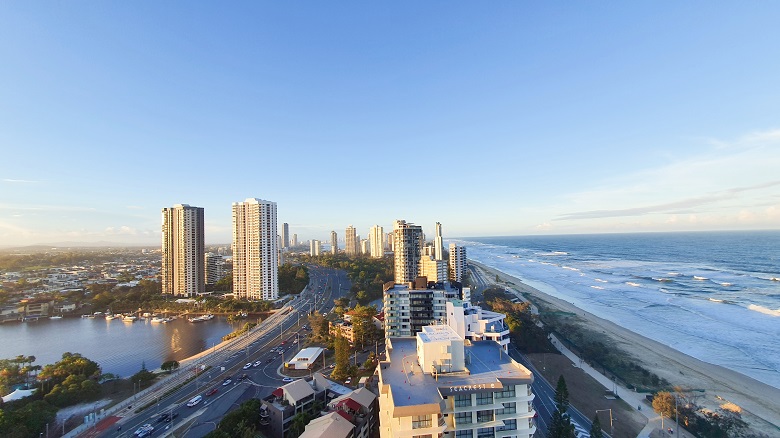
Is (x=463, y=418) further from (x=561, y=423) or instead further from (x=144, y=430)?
(x=144, y=430)

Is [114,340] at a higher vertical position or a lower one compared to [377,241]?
lower

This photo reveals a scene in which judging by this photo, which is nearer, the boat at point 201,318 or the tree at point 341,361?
the tree at point 341,361

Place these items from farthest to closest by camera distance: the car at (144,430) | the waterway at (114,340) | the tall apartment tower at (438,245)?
the tall apartment tower at (438,245), the waterway at (114,340), the car at (144,430)

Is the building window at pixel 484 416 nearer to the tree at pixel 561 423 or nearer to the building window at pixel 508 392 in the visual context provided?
the building window at pixel 508 392

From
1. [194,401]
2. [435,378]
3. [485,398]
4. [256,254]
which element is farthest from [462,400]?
[256,254]

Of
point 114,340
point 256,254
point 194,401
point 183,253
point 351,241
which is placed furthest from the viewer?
point 351,241

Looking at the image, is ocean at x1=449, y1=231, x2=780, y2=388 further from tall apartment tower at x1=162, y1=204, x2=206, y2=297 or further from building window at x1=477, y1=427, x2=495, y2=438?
tall apartment tower at x1=162, y1=204, x2=206, y2=297

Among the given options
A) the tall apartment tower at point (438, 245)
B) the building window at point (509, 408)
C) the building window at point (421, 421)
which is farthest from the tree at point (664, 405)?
the tall apartment tower at point (438, 245)
